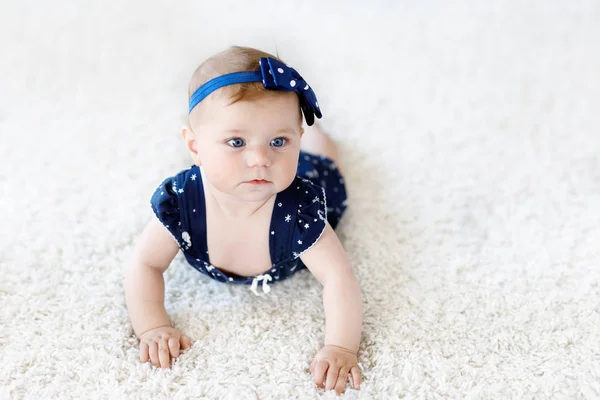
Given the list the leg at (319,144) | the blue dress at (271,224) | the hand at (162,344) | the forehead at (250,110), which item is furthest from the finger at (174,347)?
the leg at (319,144)

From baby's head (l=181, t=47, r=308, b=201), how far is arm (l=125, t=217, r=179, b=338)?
18cm

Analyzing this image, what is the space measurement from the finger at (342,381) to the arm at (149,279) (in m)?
0.31

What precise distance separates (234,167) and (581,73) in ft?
4.32

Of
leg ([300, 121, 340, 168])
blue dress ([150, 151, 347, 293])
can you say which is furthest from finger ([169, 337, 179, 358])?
leg ([300, 121, 340, 168])

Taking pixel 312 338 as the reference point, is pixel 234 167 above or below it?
above

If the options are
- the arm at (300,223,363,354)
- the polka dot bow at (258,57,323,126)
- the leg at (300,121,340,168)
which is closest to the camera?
the polka dot bow at (258,57,323,126)

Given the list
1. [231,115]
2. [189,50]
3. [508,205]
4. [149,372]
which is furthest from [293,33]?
[149,372]

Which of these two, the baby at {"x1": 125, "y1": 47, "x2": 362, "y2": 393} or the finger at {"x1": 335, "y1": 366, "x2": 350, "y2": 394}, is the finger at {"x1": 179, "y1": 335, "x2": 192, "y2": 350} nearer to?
the baby at {"x1": 125, "y1": 47, "x2": 362, "y2": 393}

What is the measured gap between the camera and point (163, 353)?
3.48 feet

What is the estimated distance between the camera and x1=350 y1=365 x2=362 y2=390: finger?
3.36 ft

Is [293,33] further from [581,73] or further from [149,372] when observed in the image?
[149,372]

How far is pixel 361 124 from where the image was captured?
1713 mm

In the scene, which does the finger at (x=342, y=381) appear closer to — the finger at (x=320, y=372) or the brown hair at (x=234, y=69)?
the finger at (x=320, y=372)

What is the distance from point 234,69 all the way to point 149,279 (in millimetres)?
403
